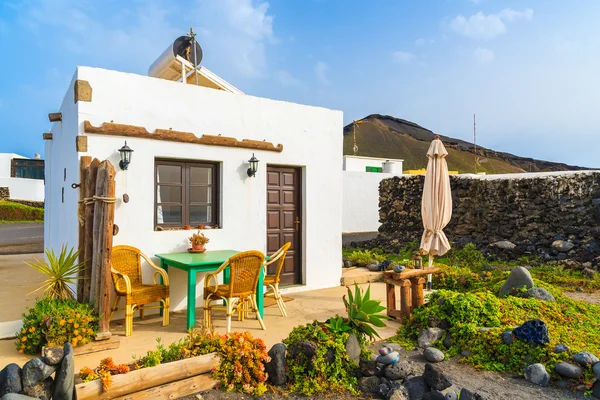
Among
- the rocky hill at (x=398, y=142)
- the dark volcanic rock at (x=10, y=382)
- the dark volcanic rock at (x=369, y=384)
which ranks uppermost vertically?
the rocky hill at (x=398, y=142)

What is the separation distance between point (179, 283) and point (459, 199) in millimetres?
8795

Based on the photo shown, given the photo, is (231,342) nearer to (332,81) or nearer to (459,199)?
(332,81)

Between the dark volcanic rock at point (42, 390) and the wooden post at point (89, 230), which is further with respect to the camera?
the wooden post at point (89, 230)

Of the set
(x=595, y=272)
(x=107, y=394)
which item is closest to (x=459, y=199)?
(x=595, y=272)

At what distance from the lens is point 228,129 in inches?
255

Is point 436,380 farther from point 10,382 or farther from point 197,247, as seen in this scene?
point 197,247

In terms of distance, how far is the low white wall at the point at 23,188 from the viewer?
28.3 meters

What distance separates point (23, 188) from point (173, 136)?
94.0 feet

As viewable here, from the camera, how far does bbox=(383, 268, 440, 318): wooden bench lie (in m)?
5.29

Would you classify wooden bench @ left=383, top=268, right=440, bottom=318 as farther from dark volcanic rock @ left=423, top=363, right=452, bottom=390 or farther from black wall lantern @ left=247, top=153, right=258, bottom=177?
black wall lantern @ left=247, top=153, right=258, bottom=177

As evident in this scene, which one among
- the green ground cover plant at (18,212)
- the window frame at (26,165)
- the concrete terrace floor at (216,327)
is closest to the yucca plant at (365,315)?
the concrete terrace floor at (216,327)

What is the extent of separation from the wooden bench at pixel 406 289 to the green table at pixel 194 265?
169 centimetres

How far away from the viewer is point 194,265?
4.95 m

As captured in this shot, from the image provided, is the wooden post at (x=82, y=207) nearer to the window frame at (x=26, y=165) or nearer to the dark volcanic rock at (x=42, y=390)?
the dark volcanic rock at (x=42, y=390)
